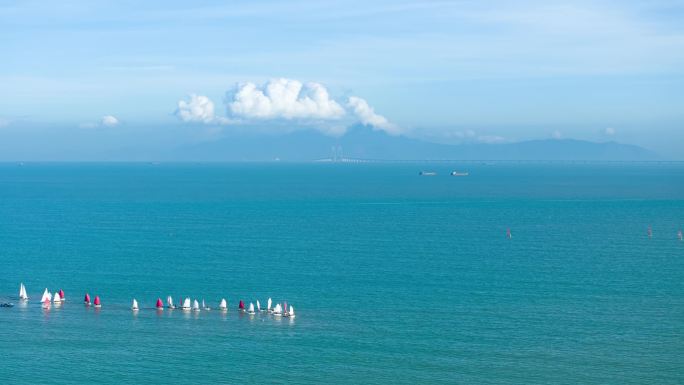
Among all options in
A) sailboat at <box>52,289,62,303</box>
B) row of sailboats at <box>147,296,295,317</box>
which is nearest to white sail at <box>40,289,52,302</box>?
sailboat at <box>52,289,62,303</box>

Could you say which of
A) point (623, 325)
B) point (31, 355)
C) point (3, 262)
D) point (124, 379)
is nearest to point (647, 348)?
point (623, 325)

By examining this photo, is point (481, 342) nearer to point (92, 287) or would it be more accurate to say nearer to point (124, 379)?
point (124, 379)

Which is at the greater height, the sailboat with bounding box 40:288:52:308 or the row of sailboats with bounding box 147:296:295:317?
the sailboat with bounding box 40:288:52:308

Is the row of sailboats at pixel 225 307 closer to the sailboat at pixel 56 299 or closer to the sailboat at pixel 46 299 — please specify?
the sailboat at pixel 56 299

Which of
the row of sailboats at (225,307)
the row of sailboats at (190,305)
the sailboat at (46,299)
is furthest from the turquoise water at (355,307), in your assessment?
the row of sailboats at (225,307)

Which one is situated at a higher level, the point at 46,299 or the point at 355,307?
the point at 46,299

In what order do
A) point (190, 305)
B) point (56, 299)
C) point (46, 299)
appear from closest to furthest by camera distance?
1. point (190, 305)
2. point (46, 299)
3. point (56, 299)

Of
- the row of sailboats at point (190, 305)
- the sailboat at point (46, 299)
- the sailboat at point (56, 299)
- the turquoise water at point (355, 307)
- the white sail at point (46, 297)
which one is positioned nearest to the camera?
the turquoise water at point (355, 307)

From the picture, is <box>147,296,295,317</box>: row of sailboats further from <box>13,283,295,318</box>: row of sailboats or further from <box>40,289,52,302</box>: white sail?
<box>40,289,52,302</box>: white sail

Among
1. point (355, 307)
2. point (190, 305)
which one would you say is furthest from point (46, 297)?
point (355, 307)

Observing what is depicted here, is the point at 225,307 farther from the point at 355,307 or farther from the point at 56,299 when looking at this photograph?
the point at 56,299

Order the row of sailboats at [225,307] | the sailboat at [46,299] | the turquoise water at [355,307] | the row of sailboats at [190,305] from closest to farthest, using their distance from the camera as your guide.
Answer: the turquoise water at [355,307] → the row of sailboats at [225,307] → the row of sailboats at [190,305] → the sailboat at [46,299]
